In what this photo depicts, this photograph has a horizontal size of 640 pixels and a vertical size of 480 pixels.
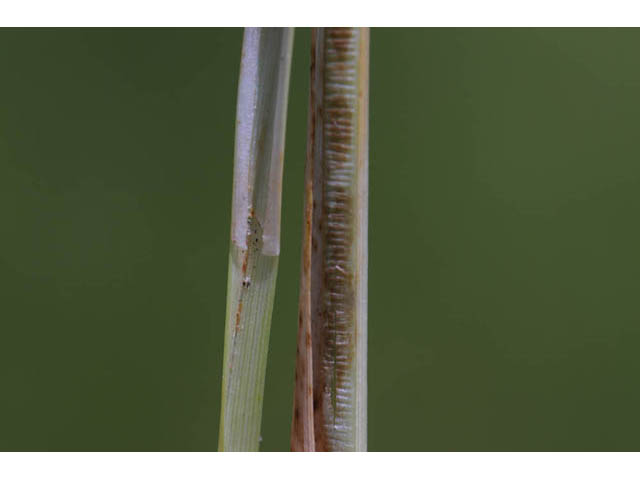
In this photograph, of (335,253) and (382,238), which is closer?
(335,253)

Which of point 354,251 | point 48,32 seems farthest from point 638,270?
point 48,32

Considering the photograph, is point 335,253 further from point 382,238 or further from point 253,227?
point 382,238

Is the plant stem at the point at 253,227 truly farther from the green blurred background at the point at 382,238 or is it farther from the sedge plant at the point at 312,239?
the green blurred background at the point at 382,238

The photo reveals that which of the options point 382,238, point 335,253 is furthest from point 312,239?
point 382,238

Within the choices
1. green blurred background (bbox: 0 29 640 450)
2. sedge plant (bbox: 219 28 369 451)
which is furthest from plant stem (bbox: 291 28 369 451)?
green blurred background (bbox: 0 29 640 450)

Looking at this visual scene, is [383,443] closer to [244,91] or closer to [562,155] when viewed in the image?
[562,155]

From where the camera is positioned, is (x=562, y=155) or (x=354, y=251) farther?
(x=562, y=155)
